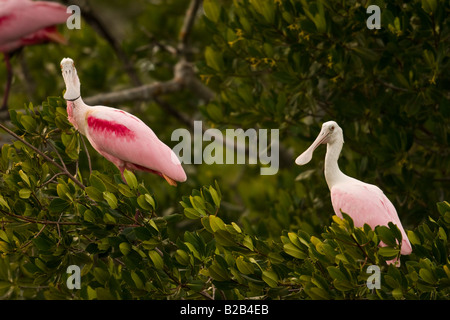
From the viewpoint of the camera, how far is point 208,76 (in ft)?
18.7

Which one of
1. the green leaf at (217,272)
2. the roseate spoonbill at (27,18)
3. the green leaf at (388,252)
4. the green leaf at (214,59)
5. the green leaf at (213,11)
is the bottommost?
the green leaf at (217,272)

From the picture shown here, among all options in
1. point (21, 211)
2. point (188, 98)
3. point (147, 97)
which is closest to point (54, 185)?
point (21, 211)

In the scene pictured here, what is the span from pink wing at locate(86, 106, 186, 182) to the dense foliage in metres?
0.11

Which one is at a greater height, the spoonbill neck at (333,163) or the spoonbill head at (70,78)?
the spoonbill head at (70,78)

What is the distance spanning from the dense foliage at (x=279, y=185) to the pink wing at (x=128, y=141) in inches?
4.5

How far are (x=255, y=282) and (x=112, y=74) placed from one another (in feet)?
20.8

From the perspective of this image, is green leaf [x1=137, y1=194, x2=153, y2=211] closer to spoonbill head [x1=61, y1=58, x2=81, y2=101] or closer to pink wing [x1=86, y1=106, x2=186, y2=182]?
pink wing [x1=86, y1=106, x2=186, y2=182]

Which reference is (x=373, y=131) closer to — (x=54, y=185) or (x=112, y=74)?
(x=54, y=185)

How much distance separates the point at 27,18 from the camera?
690 centimetres

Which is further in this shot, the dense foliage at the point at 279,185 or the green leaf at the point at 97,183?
the green leaf at the point at 97,183

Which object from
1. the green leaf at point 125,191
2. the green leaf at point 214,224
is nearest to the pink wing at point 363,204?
the green leaf at point 214,224

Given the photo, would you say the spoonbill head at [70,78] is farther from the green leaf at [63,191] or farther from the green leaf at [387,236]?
the green leaf at [387,236]

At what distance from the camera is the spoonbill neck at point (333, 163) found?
3.94 metres
